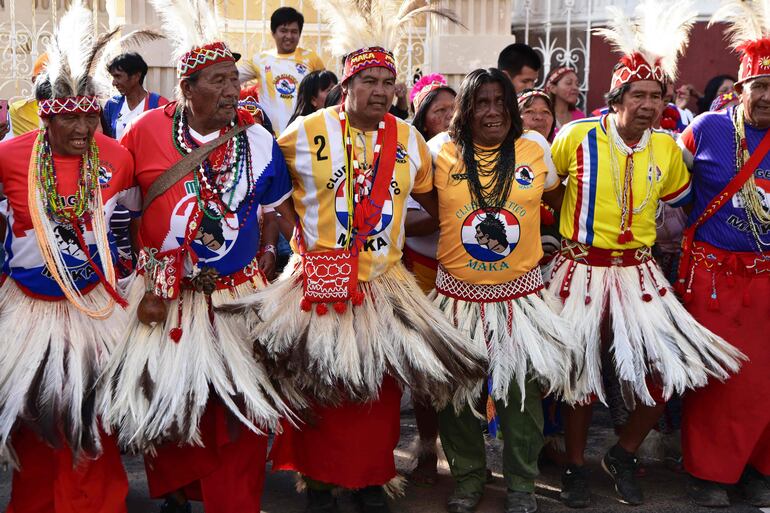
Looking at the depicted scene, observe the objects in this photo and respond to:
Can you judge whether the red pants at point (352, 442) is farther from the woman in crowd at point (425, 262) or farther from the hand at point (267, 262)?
the hand at point (267, 262)

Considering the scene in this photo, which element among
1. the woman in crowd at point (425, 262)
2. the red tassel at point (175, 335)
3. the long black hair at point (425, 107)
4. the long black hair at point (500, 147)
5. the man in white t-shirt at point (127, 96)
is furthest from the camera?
the man in white t-shirt at point (127, 96)

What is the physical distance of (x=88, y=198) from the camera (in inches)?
170

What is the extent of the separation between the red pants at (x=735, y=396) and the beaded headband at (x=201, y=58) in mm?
2652

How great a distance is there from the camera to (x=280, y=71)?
8.09 m

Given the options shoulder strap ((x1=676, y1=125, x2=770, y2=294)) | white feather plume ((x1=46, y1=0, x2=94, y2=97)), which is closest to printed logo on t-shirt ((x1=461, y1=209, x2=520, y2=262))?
shoulder strap ((x1=676, y1=125, x2=770, y2=294))

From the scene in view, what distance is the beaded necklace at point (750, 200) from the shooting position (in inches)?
197

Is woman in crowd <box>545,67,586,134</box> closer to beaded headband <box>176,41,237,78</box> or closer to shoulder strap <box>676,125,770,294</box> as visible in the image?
shoulder strap <box>676,125,770,294</box>

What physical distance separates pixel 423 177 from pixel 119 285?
1521mm

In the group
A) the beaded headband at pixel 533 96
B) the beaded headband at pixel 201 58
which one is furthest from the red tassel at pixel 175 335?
the beaded headband at pixel 533 96

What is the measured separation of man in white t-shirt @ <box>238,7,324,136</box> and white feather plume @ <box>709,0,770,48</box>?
370 centimetres

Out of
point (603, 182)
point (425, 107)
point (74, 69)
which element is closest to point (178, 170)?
point (74, 69)

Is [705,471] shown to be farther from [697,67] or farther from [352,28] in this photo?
[697,67]

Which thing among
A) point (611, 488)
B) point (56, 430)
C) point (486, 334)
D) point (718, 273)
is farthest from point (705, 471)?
point (56, 430)

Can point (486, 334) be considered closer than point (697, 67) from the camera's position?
Yes
